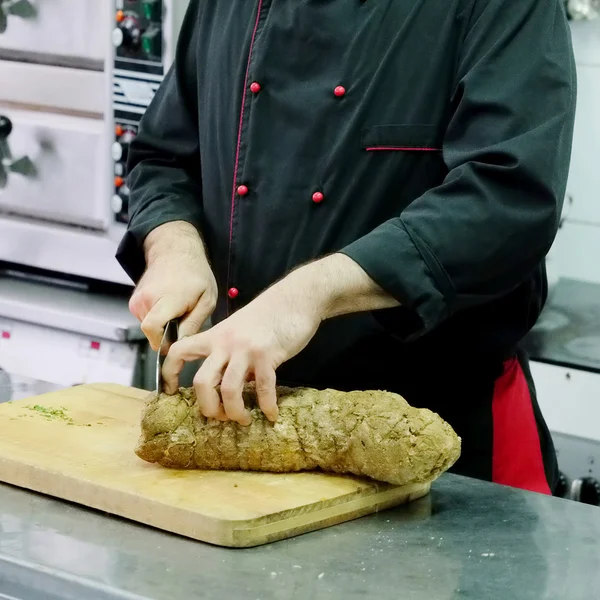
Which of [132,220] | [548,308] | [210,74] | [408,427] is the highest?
[210,74]

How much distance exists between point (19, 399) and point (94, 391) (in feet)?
0.36

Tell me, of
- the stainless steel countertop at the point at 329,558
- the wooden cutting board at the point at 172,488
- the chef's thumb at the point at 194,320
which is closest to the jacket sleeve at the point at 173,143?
the chef's thumb at the point at 194,320

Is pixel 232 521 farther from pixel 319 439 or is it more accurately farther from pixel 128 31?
pixel 128 31

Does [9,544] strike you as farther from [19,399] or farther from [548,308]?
[548,308]

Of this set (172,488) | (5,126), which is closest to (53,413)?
(172,488)

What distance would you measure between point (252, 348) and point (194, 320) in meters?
0.22

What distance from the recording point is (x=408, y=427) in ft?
4.13

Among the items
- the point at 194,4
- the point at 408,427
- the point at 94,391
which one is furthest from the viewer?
the point at 194,4

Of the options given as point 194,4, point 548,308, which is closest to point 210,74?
point 194,4

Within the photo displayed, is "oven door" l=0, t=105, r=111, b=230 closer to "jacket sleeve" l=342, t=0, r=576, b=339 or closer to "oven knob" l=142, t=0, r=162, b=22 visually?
"oven knob" l=142, t=0, r=162, b=22

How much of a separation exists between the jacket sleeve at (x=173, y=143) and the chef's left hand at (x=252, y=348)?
41cm

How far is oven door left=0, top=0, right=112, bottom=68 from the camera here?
2320mm

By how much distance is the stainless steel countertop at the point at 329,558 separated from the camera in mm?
1036

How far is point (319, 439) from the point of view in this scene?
1286mm
